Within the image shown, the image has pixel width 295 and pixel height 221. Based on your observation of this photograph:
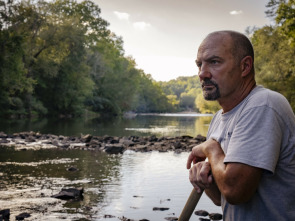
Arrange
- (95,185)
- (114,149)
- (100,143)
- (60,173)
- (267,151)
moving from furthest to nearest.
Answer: (100,143)
(114,149)
(60,173)
(95,185)
(267,151)

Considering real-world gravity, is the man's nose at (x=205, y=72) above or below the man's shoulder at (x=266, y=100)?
above

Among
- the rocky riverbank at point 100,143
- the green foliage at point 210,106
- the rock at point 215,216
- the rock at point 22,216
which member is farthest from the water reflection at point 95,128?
the green foliage at point 210,106

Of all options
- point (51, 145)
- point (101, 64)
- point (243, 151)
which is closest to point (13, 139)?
point (51, 145)

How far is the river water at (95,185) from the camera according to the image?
26.9 feet

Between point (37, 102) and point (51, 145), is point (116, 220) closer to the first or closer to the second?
point (51, 145)

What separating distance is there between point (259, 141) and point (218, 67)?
0.58 m

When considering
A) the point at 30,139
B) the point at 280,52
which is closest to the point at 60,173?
the point at 30,139

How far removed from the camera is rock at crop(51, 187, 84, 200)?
9.19 metres

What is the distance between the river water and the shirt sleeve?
6.28 metres

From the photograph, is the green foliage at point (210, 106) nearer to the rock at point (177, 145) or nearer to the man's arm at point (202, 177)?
the rock at point (177, 145)

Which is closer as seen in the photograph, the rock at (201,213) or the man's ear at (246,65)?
the man's ear at (246,65)

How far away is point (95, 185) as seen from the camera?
35.8ft

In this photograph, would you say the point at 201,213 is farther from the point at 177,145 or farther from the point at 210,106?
the point at 210,106

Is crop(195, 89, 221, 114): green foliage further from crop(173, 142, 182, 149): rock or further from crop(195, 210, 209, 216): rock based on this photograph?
crop(195, 210, 209, 216): rock
